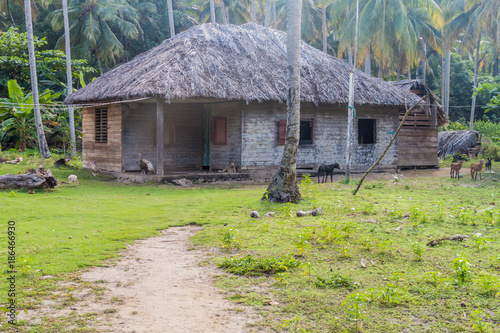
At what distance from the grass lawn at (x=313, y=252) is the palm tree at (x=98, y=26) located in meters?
21.6

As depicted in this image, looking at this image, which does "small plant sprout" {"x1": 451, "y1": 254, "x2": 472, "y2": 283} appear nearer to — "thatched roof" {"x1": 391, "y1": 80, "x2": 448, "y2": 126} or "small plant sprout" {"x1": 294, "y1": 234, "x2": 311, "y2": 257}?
"small plant sprout" {"x1": 294, "y1": 234, "x2": 311, "y2": 257}

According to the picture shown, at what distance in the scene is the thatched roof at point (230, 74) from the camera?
47.3 ft

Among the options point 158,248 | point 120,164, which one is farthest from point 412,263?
point 120,164

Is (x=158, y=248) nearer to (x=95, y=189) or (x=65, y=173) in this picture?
(x=95, y=189)

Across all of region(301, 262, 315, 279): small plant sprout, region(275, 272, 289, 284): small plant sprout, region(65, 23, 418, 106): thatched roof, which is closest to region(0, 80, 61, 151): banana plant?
region(65, 23, 418, 106): thatched roof

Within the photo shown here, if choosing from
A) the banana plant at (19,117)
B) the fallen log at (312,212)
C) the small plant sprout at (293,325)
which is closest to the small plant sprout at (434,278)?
the small plant sprout at (293,325)

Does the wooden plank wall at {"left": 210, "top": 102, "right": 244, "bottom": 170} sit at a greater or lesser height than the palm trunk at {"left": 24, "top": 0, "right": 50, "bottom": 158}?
lesser

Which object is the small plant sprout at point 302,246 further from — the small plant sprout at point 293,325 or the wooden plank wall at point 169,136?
the wooden plank wall at point 169,136

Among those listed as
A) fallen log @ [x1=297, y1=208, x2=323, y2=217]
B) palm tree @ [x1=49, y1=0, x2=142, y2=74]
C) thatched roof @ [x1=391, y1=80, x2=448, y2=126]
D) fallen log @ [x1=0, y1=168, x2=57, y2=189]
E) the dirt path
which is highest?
palm tree @ [x1=49, y1=0, x2=142, y2=74]

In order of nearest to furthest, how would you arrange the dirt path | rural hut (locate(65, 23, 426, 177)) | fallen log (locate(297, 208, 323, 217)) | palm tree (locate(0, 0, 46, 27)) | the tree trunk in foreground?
the dirt path < fallen log (locate(297, 208, 323, 217)) < the tree trunk in foreground < rural hut (locate(65, 23, 426, 177)) < palm tree (locate(0, 0, 46, 27))

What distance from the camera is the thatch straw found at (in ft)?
82.2

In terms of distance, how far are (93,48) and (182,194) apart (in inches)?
929

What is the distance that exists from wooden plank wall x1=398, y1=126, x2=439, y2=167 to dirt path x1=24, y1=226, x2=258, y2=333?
51.9 ft

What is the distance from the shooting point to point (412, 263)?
5.71 m
